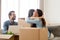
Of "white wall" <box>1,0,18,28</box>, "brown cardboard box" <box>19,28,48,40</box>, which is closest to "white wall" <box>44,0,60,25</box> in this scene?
"white wall" <box>1,0,18,28</box>

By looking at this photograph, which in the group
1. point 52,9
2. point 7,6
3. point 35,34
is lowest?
point 35,34

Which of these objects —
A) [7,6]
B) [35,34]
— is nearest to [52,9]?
[7,6]

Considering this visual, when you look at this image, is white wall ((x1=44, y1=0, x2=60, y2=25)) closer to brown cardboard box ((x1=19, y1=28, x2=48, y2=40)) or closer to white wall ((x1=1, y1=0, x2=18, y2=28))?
white wall ((x1=1, y1=0, x2=18, y2=28))

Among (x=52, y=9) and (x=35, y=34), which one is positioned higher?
(x=52, y=9)

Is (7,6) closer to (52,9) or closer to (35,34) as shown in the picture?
(52,9)

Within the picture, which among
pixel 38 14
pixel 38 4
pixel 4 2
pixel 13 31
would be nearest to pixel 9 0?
pixel 4 2

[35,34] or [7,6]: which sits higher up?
[7,6]

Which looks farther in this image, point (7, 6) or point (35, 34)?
point (7, 6)

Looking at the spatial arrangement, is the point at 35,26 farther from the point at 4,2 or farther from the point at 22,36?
the point at 4,2

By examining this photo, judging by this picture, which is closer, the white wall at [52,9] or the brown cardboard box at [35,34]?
the brown cardboard box at [35,34]

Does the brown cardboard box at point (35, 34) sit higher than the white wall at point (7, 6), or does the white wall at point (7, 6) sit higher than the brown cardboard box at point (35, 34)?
the white wall at point (7, 6)

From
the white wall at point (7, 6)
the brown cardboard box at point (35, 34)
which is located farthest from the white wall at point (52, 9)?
the brown cardboard box at point (35, 34)

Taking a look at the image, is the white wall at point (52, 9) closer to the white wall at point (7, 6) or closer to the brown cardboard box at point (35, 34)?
the white wall at point (7, 6)

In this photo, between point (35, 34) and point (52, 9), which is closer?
point (35, 34)
